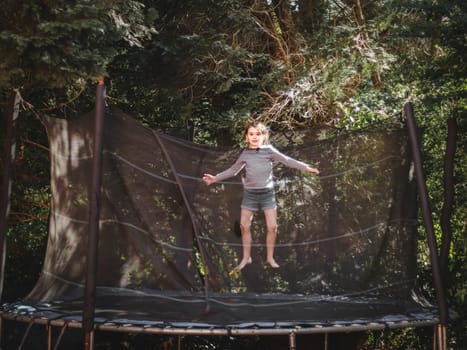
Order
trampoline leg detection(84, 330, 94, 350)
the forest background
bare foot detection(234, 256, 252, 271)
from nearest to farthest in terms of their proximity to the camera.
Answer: trampoline leg detection(84, 330, 94, 350)
bare foot detection(234, 256, 252, 271)
the forest background

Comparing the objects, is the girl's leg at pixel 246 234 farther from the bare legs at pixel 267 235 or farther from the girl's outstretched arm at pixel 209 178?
the girl's outstretched arm at pixel 209 178

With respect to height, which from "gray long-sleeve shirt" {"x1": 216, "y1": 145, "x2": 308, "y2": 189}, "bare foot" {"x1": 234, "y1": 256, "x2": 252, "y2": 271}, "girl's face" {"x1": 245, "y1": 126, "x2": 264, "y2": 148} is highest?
"girl's face" {"x1": 245, "y1": 126, "x2": 264, "y2": 148}

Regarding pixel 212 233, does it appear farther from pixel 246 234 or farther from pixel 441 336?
pixel 441 336

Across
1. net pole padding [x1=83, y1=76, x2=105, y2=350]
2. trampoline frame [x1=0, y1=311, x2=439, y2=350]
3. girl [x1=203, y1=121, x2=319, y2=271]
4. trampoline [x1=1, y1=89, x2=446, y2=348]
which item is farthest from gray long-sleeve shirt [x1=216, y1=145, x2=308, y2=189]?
trampoline frame [x1=0, y1=311, x2=439, y2=350]

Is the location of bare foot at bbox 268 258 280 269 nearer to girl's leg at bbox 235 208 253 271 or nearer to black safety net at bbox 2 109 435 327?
black safety net at bbox 2 109 435 327

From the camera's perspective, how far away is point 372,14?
7617mm

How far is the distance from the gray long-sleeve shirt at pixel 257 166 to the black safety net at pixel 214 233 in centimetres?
18

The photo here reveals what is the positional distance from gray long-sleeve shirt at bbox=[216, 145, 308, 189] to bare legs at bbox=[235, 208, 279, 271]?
Result: 0.72ft

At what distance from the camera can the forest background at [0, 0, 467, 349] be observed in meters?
5.18

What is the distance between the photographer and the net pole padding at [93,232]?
3855mm

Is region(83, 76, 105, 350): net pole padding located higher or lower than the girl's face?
lower

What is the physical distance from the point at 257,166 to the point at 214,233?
0.64 meters

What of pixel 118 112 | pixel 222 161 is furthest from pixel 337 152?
pixel 118 112

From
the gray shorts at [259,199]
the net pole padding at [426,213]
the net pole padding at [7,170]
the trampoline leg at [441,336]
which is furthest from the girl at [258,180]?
the net pole padding at [7,170]
